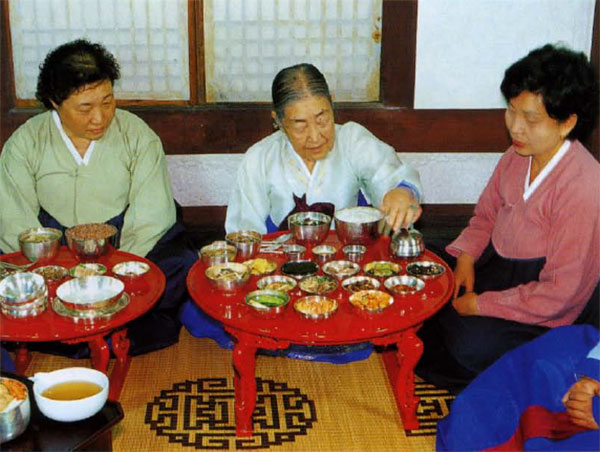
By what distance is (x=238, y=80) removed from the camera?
468 centimetres

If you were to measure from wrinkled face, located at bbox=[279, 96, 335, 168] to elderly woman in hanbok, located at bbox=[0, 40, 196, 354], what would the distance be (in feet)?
2.47

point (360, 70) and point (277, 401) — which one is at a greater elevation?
point (360, 70)

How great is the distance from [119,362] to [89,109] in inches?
45.8

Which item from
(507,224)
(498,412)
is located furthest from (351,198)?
(498,412)

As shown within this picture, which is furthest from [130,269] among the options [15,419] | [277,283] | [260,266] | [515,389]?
[515,389]

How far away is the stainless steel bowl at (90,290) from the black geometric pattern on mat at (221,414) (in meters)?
0.63

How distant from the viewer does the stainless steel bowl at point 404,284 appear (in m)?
3.10

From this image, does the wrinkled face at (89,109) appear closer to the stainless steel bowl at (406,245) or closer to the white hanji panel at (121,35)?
the white hanji panel at (121,35)

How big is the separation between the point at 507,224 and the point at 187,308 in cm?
161

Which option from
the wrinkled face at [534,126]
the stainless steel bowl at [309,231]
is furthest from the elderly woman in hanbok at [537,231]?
the stainless steel bowl at [309,231]

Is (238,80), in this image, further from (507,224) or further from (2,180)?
(507,224)

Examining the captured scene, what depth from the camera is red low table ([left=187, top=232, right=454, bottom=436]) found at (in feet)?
9.32

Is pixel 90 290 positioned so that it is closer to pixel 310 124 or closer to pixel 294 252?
pixel 294 252

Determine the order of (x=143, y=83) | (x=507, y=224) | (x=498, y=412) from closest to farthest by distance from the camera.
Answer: (x=498, y=412), (x=507, y=224), (x=143, y=83)
